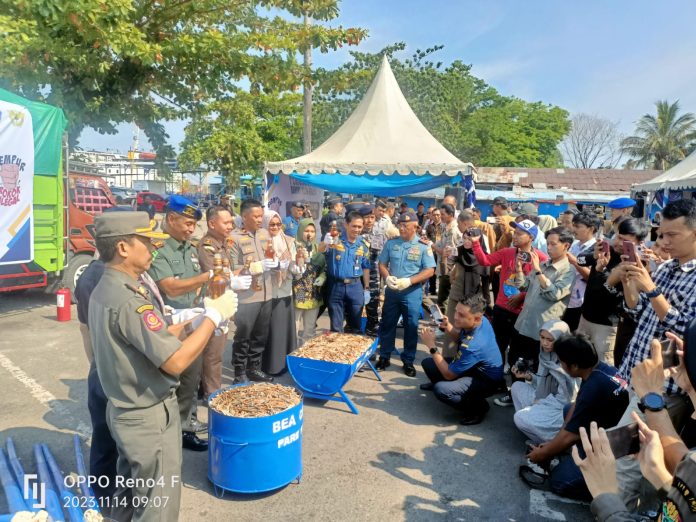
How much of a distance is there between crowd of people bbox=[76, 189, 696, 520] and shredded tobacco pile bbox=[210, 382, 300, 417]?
13.9 inches

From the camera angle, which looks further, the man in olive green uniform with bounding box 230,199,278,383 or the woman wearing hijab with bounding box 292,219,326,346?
the woman wearing hijab with bounding box 292,219,326,346

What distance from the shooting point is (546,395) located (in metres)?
4.26

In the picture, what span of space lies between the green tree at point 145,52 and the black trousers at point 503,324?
22.0 ft

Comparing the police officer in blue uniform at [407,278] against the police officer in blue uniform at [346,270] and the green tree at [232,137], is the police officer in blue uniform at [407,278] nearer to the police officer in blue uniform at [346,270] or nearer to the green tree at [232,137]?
the police officer in blue uniform at [346,270]

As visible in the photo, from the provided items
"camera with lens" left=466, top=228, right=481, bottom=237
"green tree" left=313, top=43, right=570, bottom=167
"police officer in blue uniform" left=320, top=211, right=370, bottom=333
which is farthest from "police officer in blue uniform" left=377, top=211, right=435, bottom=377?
"green tree" left=313, top=43, right=570, bottom=167

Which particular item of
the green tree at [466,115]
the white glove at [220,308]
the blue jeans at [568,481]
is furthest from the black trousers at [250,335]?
the green tree at [466,115]

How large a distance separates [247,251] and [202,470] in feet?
7.09

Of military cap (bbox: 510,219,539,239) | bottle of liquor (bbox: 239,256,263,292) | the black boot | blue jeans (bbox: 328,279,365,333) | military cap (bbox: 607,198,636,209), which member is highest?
military cap (bbox: 607,198,636,209)

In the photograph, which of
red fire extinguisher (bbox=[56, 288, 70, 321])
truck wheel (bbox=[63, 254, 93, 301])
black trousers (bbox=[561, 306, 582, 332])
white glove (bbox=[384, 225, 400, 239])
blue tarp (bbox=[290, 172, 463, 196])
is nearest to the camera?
black trousers (bbox=[561, 306, 582, 332])

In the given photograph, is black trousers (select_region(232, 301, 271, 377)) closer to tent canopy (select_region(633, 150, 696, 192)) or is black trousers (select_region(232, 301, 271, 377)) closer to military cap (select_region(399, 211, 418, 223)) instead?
military cap (select_region(399, 211, 418, 223))

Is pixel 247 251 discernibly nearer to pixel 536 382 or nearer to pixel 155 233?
pixel 155 233

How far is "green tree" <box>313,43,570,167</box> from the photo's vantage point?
27375 mm

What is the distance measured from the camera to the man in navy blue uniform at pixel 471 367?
4.50m

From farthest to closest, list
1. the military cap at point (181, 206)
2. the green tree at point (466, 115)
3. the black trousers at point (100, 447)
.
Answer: the green tree at point (466, 115) → the military cap at point (181, 206) → the black trousers at point (100, 447)
